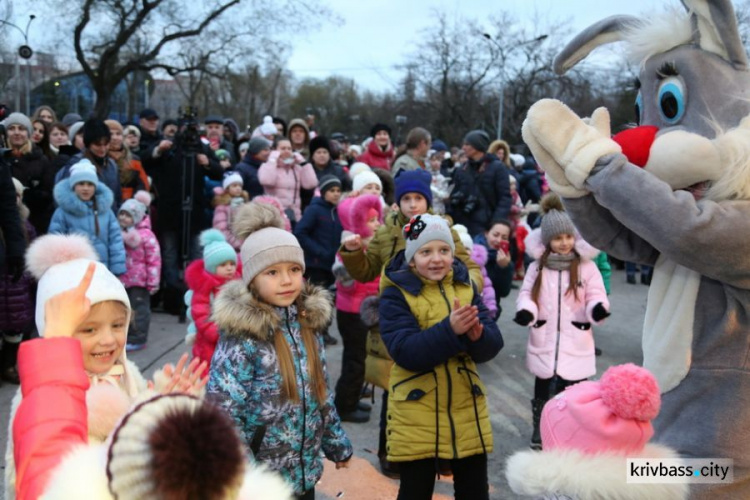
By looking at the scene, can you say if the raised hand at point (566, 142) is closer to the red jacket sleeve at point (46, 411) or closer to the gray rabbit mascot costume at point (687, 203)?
the gray rabbit mascot costume at point (687, 203)

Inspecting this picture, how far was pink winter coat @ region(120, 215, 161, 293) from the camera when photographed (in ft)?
20.2

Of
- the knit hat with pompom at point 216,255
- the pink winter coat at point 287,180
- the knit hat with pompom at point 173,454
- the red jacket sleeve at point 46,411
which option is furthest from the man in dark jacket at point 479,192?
the knit hat with pompom at point 173,454

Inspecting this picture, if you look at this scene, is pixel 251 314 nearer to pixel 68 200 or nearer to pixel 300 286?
pixel 300 286

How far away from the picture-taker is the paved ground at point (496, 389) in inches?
153

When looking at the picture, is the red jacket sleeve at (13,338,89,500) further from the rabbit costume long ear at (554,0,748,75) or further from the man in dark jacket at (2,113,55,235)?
the man in dark jacket at (2,113,55,235)

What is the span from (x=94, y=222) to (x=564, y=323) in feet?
12.7

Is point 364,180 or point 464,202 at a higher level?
point 364,180

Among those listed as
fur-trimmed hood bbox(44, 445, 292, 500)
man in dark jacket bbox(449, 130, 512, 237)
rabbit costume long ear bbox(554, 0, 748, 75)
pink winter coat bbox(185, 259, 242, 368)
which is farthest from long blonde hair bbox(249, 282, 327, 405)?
man in dark jacket bbox(449, 130, 512, 237)

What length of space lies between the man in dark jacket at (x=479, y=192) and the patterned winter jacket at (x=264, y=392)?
4.85 meters

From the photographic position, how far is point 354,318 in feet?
15.7

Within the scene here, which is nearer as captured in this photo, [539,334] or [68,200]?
[539,334]

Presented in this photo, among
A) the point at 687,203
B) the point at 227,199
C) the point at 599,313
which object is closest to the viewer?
the point at 687,203

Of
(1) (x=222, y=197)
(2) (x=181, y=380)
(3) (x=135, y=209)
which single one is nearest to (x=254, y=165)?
(1) (x=222, y=197)

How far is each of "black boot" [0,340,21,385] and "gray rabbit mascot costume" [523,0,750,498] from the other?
4.60 m
